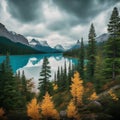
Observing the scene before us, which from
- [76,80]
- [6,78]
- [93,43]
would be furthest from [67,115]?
[93,43]

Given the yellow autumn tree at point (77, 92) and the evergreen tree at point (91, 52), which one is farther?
the evergreen tree at point (91, 52)

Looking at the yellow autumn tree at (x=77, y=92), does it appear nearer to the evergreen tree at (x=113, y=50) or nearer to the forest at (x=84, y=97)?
the forest at (x=84, y=97)

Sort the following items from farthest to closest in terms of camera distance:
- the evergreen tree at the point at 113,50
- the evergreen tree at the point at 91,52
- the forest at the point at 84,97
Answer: the evergreen tree at the point at 91,52 < the evergreen tree at the point at 113,50 < the forest at the point at 84,97

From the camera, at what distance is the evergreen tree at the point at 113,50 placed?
131 feet

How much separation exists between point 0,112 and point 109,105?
1322 centimetres

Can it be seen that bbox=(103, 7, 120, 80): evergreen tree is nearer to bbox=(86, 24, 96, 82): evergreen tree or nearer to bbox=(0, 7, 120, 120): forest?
bbox=(0, 7, 120, 120): forest

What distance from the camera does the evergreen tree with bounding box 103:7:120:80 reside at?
1566 inches

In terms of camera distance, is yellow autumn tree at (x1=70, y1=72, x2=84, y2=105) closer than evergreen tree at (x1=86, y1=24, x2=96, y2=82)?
Yes

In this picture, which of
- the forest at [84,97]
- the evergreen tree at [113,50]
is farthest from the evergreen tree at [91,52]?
the evergreen tree at [113,50]

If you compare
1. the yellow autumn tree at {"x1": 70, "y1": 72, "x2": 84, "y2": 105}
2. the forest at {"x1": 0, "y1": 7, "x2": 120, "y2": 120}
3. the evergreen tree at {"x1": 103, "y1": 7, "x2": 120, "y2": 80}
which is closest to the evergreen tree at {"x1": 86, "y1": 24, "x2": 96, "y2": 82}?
the forest at {"x1": 0, "y1": 7, "x2": 120, "y2": 120}

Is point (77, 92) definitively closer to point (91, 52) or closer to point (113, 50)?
point (113, 50)

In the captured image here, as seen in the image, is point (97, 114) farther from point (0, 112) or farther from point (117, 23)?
point (117, 23)

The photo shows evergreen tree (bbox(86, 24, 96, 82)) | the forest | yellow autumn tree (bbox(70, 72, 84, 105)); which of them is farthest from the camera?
evergreen tree (bbox(86, 24, 96, 82))

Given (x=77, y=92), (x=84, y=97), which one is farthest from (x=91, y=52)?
(x=77, y=92)
